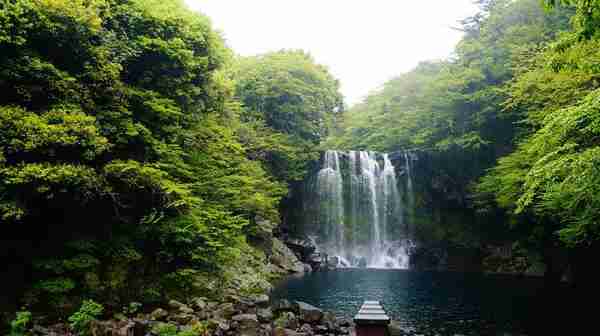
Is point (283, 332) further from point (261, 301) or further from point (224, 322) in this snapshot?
point (261, 301)

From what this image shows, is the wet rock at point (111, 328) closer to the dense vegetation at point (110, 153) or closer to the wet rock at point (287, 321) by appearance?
the dense vegetation at point (110, 153)

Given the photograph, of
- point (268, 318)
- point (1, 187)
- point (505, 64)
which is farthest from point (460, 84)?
point (1, 187)

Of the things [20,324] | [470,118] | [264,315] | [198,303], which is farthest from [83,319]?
[470,118]

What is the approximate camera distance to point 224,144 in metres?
14.4

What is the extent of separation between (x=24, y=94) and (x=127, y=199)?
3867 millimetres

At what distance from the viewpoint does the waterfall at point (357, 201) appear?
2888 cm

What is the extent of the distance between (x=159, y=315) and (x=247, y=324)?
2.25 metres

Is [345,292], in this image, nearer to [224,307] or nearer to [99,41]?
[224,307]

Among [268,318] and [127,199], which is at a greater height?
[127,199]

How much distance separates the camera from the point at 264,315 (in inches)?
408

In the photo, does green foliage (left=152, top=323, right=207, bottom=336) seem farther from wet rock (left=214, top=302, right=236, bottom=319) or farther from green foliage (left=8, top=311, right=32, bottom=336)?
green foliage (left=8, top=311, right=32, bottom=336)

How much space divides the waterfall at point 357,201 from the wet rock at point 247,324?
19.2m

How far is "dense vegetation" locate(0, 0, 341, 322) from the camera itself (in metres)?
8.29

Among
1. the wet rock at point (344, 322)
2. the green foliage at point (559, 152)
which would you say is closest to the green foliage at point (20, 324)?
the wet rock at point (344, 322)
